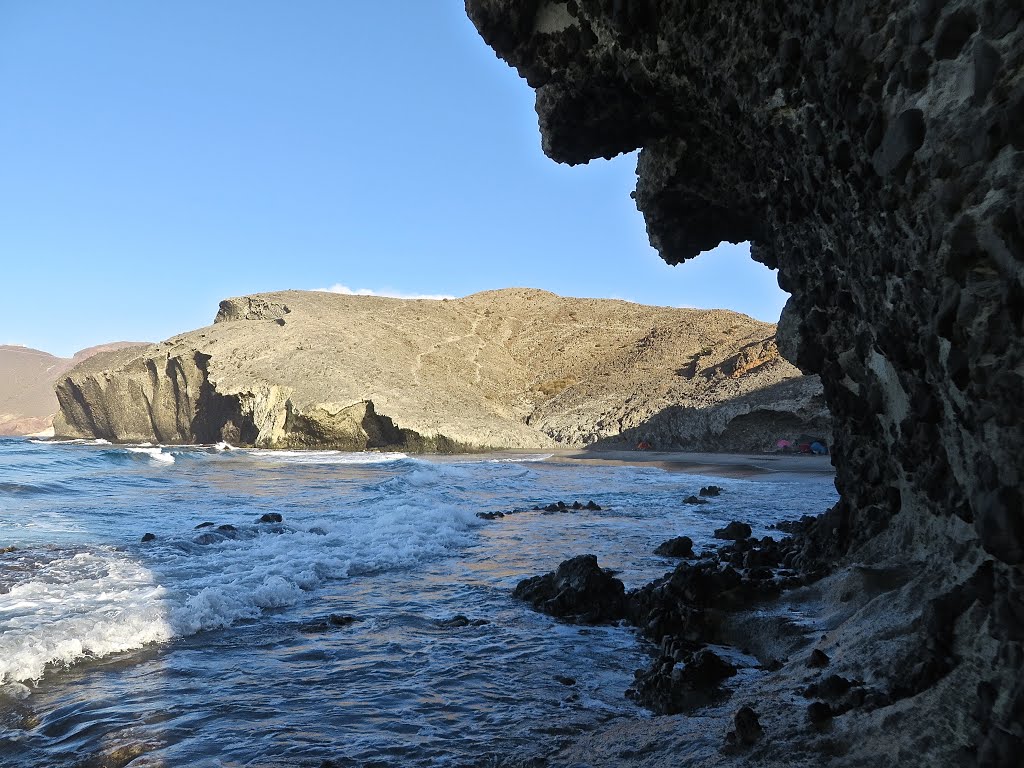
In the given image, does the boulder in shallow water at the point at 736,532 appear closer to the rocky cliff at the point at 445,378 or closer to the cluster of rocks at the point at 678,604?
the cluster of rocks at the point at 678,604

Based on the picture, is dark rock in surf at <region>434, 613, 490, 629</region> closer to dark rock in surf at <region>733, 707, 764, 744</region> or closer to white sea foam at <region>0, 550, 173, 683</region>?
white sea foam at <region>0, 550, 173, 683</region>

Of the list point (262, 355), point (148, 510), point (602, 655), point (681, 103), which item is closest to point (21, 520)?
point (148, 510)

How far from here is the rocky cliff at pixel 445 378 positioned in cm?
4153

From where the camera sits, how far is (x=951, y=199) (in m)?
2.50

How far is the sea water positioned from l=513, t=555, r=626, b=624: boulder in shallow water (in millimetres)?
191

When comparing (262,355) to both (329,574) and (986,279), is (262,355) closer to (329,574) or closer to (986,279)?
(329,574)

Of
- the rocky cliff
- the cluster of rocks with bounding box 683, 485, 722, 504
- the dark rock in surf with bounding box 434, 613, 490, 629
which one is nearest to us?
the dark rock in surf with bounding box 434, 613, 490, 629

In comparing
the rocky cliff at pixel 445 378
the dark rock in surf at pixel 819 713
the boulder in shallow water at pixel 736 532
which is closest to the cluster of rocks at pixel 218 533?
the boulder in shallow water at pixel 736 532

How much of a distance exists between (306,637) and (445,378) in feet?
159

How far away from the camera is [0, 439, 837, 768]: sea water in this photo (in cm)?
394

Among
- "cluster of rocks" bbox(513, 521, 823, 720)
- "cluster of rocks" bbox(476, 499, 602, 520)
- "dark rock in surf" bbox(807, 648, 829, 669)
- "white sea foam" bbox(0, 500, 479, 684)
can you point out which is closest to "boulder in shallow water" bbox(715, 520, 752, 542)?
"cluster of rocks" bbox(513, 521, 823, 720)

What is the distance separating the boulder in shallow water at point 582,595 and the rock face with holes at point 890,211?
6.68ft

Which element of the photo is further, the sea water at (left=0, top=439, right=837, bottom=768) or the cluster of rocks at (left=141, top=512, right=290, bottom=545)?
the cluster of rocks at (left=141, top=512, right=290, bottom=545)

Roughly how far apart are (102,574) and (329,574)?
256 centimetres
